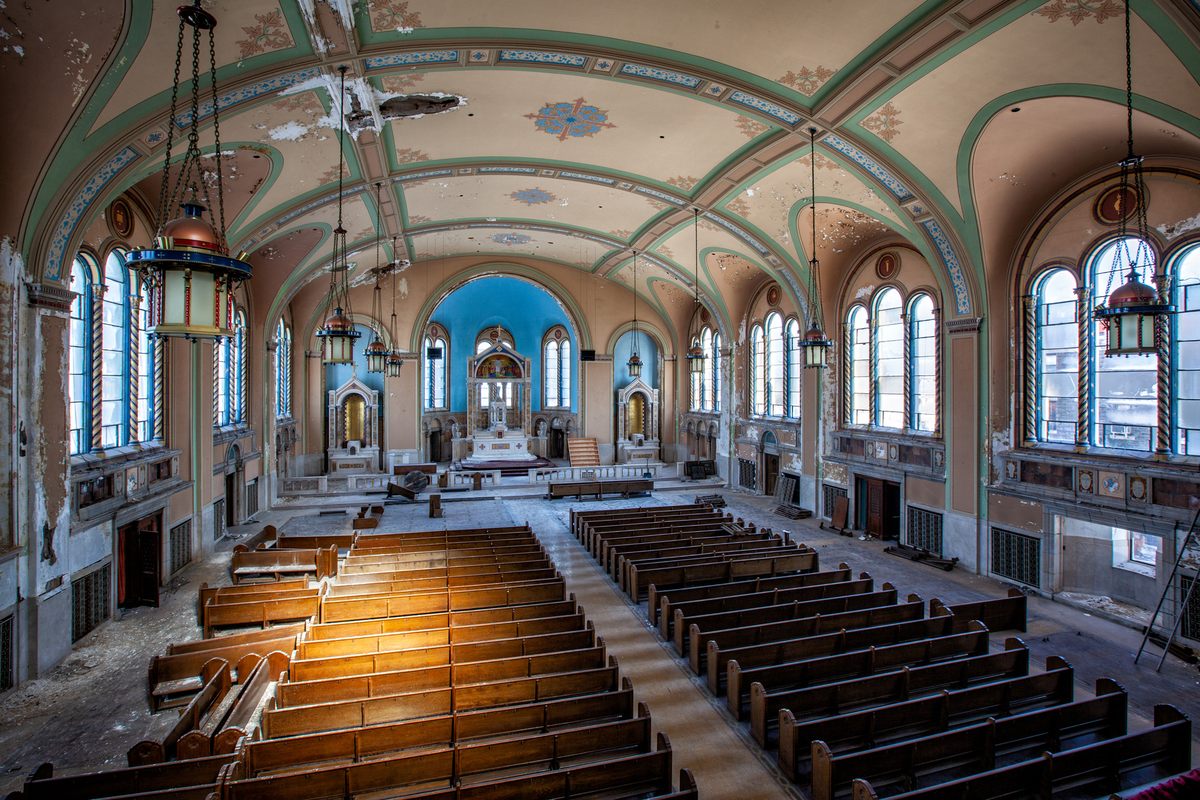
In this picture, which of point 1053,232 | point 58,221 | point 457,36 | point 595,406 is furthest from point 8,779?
point 595,406

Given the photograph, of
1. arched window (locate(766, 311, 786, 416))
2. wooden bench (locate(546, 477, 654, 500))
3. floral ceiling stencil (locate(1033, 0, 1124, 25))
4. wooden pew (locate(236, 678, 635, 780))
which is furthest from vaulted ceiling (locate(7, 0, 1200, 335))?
wooden bench (locate(546, 477, 654, 500))

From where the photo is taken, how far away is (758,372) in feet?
66.6

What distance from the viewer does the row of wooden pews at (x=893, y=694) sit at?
4.85 meters

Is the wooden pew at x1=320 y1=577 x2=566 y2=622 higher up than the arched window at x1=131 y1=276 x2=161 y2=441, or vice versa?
the arched window at x1=131 y1=276 x2=161 y2=441

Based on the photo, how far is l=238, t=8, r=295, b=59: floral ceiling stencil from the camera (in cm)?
741

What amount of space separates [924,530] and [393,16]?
43.9ft

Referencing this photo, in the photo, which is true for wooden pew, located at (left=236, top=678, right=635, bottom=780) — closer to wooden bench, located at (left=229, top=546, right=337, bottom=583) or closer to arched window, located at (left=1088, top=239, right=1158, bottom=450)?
wooden bench, located at (left=229, top=546, right=337, bottom=583)

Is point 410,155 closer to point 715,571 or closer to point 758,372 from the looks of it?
point 715,571

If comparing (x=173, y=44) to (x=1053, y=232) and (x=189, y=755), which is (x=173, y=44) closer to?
(x=189, y=755)

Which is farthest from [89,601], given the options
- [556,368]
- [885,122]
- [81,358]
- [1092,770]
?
[556,368]

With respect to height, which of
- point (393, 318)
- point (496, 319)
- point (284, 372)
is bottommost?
point (284, 372)

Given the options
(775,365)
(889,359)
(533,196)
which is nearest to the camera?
(889,359)

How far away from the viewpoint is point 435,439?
87.4ft

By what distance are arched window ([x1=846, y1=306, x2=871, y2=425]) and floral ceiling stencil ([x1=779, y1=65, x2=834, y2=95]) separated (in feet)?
24.4
